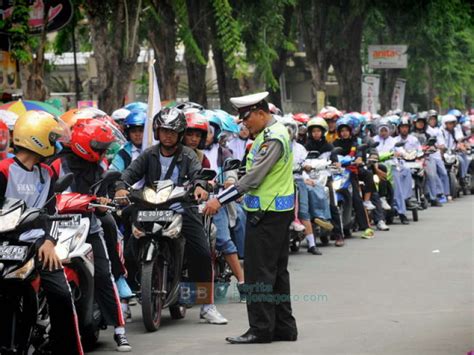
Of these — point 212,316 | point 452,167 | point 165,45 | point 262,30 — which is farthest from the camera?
point 262,30

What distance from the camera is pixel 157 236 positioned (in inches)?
391

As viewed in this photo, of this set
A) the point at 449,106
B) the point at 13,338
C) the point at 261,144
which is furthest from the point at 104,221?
the point at 449,106

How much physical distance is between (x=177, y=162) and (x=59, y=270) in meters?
2.47

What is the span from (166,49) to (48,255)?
17298 mm

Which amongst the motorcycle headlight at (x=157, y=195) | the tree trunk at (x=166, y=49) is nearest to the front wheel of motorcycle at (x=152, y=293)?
the motorcycle headlight at (x=157, y=195)

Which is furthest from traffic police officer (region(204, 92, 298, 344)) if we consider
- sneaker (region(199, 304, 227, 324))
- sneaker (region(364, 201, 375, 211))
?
sneaker (region(364, 201, 375, 211))

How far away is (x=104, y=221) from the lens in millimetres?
9492

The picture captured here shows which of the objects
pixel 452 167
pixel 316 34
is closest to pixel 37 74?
pixel 452 167

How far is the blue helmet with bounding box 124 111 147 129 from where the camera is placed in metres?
11.8

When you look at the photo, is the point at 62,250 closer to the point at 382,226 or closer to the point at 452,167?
the point at 382,226

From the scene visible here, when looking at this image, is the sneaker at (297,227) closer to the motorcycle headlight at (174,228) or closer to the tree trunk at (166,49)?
the motorcycle headlight at (174,228)

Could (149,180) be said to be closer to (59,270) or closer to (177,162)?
(177,162)

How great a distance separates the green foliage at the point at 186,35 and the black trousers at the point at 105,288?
50.0 ft

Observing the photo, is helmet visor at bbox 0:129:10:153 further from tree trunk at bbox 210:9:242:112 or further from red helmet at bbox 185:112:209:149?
tree trunk at bbox 210:9:242:112
